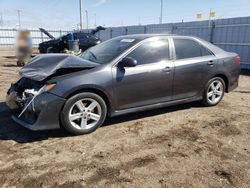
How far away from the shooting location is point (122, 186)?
2764 millimetres

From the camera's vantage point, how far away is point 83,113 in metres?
4.05

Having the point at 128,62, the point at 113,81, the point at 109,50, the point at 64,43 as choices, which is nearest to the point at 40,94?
the point at 113,81

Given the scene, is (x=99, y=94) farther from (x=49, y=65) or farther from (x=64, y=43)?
(x=64, y=43)

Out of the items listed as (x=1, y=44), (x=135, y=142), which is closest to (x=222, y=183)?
(x=135, y=142)

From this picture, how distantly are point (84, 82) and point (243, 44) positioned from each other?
396 inches

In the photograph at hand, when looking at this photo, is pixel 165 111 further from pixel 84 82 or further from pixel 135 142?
pixel 84 82

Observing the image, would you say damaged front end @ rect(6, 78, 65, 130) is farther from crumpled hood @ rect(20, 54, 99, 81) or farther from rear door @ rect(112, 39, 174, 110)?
rear door @ rect(112, 39, 174, 110)

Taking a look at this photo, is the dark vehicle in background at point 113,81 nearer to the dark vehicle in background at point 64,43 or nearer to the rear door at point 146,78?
the rear door at point 146,78

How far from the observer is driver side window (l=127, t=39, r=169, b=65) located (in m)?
4.52

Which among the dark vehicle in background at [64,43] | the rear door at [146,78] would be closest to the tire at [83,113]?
the rear door at [146,78]

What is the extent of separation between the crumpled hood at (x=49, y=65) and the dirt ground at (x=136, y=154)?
955mm

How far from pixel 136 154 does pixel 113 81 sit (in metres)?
1.30

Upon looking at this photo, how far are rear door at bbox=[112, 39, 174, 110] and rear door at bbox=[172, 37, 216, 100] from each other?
0.68ft

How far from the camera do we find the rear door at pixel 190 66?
16.2 feet
